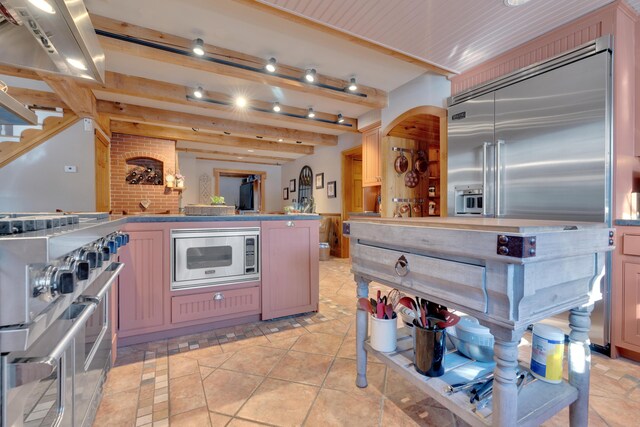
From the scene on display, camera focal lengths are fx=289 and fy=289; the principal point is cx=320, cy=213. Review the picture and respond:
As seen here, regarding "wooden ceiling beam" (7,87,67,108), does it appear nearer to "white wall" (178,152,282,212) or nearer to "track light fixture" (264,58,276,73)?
"track light fixture" (264,58,276,73)

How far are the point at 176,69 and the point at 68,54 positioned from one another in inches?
82.4

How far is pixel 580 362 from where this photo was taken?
3.91 ft

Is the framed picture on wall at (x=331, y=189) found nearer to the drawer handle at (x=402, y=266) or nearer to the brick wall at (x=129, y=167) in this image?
the brick wall at (x=129, y=167)

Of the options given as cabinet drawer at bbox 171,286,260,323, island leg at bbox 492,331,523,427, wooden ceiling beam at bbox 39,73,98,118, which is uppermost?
wooden ceiling beam at bbox 39,73,98,118

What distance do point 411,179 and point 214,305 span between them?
127 inches

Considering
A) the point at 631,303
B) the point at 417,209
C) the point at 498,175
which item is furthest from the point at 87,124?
the point at 631,303

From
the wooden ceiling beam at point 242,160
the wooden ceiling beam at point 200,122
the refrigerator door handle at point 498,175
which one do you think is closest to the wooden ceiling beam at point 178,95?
the wooden ceiling beam at point 200,122

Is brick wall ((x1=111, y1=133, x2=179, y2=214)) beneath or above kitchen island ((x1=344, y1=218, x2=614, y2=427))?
above

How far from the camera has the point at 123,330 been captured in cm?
206

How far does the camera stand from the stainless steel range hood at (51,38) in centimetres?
114

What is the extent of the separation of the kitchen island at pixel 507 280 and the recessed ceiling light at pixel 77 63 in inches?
69.1

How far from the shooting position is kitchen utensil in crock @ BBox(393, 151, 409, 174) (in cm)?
423

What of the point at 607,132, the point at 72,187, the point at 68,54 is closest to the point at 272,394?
the point at 68,54

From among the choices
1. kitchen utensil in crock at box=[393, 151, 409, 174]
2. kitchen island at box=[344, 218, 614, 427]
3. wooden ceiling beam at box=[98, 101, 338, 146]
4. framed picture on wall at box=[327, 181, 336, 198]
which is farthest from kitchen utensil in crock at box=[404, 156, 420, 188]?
kitchen island at box=[344, 218, 614, 427]
